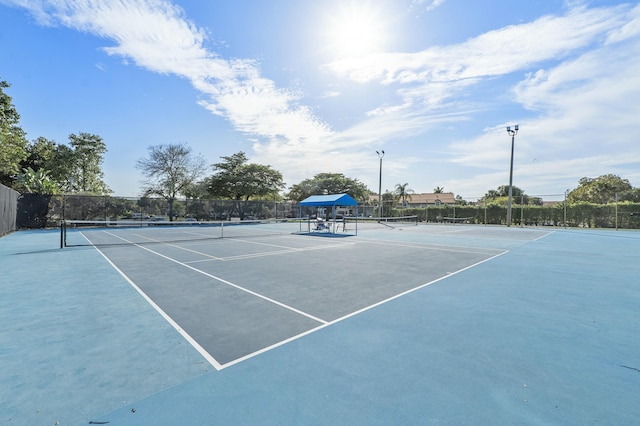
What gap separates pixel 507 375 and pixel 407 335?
3.99 ft

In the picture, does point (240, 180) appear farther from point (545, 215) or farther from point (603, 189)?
point (603, 189)

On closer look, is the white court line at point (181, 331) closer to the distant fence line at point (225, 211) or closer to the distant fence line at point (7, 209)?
the distant fence line at point (7, 209)

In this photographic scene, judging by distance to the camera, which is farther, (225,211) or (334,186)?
(334,186)

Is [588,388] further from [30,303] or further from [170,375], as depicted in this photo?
[30,303]

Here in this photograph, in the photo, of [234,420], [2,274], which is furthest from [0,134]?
[234,420]

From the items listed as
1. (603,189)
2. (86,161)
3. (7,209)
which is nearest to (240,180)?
(86,161)

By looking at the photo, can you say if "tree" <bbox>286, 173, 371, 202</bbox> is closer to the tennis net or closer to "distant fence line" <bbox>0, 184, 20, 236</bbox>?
the tennis net

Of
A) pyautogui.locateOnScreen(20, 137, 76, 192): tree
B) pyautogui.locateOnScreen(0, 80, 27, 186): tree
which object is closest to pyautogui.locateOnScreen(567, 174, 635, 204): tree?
pyautogui.locateOnScreen(0, 80, 27, 186): tree

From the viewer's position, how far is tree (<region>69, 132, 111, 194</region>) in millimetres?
39281

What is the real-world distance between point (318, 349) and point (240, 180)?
4426 cm

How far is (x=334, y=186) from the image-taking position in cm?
6588

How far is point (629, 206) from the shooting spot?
2680 centimetres

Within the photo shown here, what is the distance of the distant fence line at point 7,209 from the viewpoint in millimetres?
16422

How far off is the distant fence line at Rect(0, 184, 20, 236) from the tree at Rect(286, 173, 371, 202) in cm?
5051
